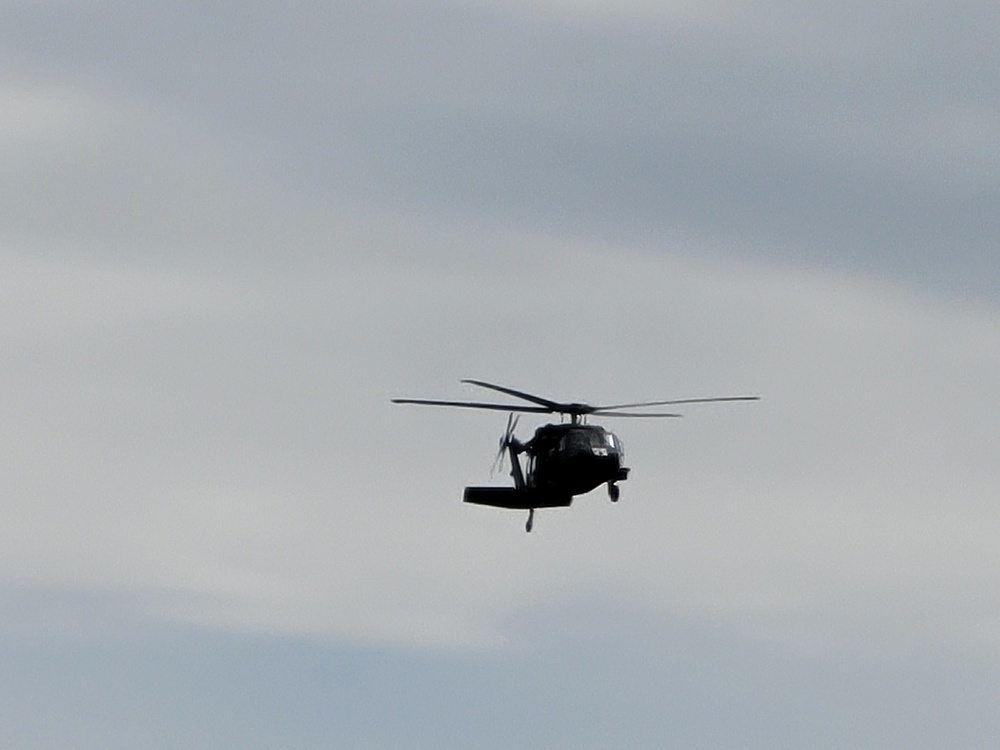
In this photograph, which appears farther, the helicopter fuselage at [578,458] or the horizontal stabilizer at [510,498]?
the horizontal stabilizer at [510,498]

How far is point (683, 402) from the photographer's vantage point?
13388cm

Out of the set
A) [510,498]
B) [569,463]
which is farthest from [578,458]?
[510,498]

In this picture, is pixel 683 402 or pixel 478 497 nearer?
pixel 683 402

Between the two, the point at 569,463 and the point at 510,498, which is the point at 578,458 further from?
the point at 510,498

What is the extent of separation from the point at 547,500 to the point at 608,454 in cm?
836

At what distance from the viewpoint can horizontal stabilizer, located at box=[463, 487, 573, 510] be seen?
14262cm

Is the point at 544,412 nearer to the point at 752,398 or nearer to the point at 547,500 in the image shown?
the point at 547,500

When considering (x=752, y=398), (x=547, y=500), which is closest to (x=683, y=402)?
(x=752, y=398)

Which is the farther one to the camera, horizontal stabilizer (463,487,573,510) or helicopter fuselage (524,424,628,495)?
horizontal stabilizer (463,487,573,510)

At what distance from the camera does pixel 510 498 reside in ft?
478

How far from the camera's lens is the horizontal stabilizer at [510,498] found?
142625mm

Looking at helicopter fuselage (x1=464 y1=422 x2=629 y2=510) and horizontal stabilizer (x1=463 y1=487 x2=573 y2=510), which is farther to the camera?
horizontal stabilizer (x1=463 y1=487 x2=573 y2=510)

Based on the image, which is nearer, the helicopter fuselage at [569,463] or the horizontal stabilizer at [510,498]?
the helicopter fuselage at [569,463]

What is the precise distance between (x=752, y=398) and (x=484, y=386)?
15.8 metres
